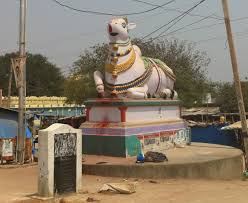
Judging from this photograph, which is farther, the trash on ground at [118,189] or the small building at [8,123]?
the small building at [8,123]

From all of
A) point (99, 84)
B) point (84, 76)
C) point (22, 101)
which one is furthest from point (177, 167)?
point (84, 76)

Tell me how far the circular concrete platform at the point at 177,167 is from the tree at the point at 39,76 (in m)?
Result: 49.1

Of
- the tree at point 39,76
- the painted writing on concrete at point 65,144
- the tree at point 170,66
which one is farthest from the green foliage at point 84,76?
the tree at point 39,76

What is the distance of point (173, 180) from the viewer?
12531 mm

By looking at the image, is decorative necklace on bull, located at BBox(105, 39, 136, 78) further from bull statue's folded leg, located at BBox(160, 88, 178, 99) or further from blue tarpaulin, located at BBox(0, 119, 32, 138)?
blue tarpaulin, located at BBox(0, 119, 32, 138)

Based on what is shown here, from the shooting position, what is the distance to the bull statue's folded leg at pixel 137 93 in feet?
48.1

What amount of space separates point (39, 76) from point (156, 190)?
56.8 metres

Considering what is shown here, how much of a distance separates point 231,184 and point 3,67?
185ft

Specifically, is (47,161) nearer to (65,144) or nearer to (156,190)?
(65,144)

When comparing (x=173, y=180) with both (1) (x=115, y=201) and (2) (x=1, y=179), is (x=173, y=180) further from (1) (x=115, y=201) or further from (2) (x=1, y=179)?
(2) (x=1, y=179)

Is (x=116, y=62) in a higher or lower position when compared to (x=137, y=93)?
higher

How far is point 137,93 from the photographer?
48.4ft

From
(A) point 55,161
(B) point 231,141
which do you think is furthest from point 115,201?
(B) point 231,141

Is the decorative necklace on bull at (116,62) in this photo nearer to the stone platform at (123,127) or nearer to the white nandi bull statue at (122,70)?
the white nandi bull statue at (122,70)
